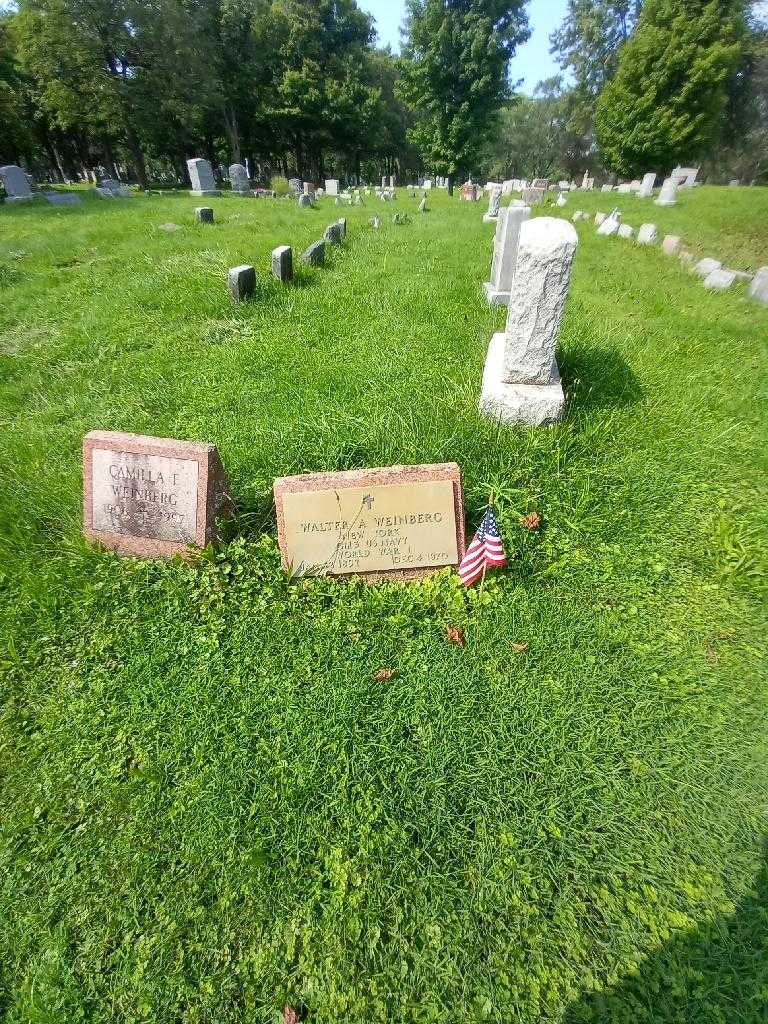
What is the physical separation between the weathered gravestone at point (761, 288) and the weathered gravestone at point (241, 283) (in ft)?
22.2

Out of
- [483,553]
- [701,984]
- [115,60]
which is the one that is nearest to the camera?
[701,984]

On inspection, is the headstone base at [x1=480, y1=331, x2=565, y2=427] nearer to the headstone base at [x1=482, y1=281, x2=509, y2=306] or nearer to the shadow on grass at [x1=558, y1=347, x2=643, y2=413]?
the shadow on grass at [x1=558, y1=347, x2=643, y2=413]

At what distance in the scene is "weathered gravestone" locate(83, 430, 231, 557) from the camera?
2531 millimetres

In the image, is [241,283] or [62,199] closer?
[241,283]

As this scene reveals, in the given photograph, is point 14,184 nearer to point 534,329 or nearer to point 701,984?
point 534,329

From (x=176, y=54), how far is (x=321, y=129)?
37.2 ft

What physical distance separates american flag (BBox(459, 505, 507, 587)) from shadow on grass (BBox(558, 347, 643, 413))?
161 cm

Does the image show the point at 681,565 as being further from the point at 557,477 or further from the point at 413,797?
the point at 413,797

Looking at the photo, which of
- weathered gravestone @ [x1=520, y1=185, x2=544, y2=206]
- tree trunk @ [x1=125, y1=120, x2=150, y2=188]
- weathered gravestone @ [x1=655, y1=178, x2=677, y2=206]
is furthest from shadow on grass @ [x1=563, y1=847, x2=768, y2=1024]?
tree trunk @ [x1=125, y1=120, x2=150, y2=188]

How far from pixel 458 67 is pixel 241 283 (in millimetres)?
24252

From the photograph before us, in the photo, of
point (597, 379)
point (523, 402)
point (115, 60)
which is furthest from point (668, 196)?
point (115, 60)

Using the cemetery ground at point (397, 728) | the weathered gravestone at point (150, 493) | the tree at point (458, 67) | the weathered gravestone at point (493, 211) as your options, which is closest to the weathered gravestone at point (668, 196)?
the weathered gravestone at point (493, 211)

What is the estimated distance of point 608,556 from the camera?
110 inches

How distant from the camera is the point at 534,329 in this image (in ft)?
11.0
